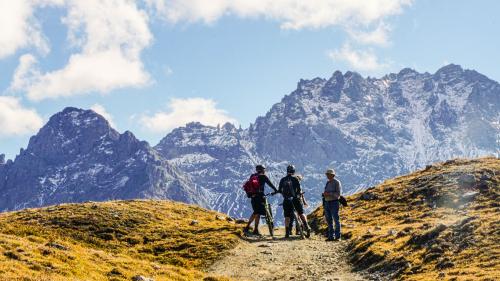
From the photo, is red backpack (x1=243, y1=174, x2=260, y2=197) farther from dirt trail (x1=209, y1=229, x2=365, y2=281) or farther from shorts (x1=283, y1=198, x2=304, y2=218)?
dirt trail (x1=209, y1=229, x2=365, y2=281)

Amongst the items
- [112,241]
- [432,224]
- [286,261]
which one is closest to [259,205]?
[286,261]

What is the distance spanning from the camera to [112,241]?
104 ft

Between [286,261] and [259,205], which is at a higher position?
[259,205]

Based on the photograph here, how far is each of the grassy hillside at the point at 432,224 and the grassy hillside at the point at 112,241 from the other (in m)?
7.98

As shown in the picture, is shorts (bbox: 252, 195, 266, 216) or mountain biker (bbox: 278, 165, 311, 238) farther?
shorts (bbox: 252, 195, 266, 216)

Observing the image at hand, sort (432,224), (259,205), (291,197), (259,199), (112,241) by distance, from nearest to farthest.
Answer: (432,224)
(112,241)
(291,197)
(259,205)
(259,199)

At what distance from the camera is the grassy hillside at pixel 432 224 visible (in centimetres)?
2181

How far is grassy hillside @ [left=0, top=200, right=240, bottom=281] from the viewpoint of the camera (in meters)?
20.6

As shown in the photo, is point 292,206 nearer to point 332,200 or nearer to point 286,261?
point 332,200

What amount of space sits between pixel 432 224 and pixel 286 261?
328 inches

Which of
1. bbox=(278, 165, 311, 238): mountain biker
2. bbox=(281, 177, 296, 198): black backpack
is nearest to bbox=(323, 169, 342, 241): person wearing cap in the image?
bbox=(278, 165, 311, 238): mountain biker

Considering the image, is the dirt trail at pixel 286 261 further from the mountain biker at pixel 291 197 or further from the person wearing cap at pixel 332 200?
the mountain biker at pixel 291 197

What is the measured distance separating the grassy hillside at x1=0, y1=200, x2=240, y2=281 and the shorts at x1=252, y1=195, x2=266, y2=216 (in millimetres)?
1799

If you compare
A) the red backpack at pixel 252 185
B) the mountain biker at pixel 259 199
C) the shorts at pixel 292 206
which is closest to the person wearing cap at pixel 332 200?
the shorts at pixel 292 206
